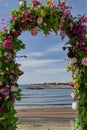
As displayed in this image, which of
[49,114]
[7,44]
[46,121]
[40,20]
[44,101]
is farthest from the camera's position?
[44,101]

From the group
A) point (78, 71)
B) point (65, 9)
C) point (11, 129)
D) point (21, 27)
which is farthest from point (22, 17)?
point (11, 129)

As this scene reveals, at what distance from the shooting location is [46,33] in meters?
12.7

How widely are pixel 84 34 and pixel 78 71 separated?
1.04 metres

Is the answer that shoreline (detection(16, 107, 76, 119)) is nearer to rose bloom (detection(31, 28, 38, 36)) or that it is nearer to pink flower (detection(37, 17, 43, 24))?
rose bloom (detection(31, 28, 38, 36))

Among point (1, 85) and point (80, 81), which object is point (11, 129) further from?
point (80, 81)

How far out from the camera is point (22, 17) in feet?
41.7

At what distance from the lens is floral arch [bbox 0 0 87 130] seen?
492 inches

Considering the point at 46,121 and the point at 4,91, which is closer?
the point at 4,91

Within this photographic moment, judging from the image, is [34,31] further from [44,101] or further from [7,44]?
[44,101]

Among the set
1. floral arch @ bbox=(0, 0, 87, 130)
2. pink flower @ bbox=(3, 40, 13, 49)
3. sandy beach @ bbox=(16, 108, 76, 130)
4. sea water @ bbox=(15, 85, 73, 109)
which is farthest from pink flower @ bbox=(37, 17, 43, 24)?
sea water @ bbox=(15, 85, 73, 109)

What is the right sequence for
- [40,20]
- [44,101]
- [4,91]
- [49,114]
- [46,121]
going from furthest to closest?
[44,101] → [49,114] → [46,121] → [40,20] → [4,91]

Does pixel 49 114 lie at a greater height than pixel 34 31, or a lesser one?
lesser

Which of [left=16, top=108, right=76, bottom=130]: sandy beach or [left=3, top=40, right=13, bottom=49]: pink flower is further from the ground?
[left=3, top=40, right=13, bottom=49]: pink flower

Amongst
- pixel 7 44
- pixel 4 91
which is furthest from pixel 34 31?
pixel 4 91
